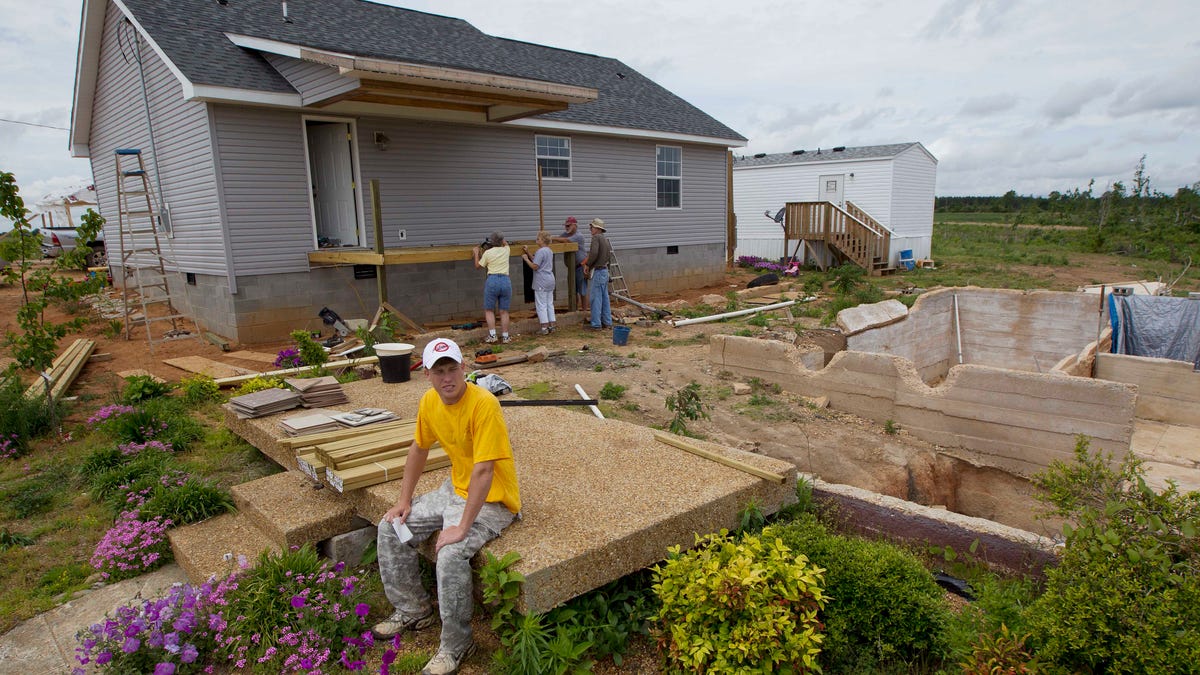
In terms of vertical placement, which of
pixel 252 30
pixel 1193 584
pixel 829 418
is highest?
pixel 252 30

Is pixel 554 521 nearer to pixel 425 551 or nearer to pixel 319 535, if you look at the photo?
pixel 425 551

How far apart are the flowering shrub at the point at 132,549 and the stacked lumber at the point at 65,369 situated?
3.56 m

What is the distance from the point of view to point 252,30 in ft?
38.0

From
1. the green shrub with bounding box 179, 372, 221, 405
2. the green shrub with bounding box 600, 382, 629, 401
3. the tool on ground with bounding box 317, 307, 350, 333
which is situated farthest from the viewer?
the tool on ground with bounding box 317, 307, 350, 333

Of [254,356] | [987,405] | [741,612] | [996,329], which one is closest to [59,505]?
[254,356]

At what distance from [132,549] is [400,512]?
89.4 inches

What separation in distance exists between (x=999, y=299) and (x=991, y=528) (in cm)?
970

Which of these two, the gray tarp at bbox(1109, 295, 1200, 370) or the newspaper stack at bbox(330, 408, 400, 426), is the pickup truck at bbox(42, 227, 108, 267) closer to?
the newspaper stack at bbox(330, 408, 400, 426)

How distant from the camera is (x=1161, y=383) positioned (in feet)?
30.8

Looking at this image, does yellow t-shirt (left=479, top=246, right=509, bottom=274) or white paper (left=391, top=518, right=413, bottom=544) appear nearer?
white paper (left=391, top=518, right=413, bottom=544)

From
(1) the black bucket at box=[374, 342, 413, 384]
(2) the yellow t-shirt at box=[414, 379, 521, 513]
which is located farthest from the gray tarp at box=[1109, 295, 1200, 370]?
(2) the yellow t-shirt at box=[414, 379, 521, 513]

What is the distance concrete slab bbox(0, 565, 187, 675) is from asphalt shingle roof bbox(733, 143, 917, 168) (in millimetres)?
24606

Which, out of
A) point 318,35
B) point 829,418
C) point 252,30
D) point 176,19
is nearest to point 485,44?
point 318,35

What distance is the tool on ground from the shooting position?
10.8m
